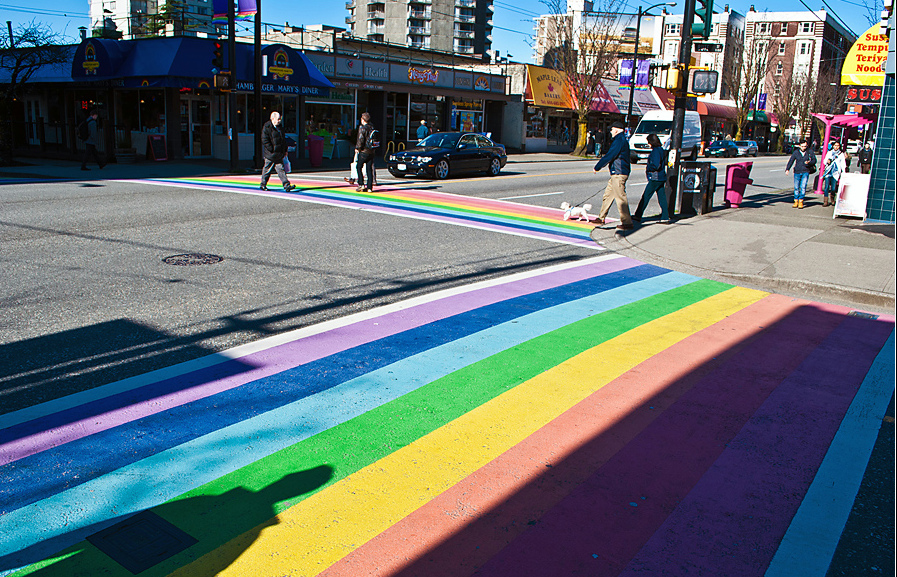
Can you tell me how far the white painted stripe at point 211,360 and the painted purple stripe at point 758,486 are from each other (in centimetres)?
365

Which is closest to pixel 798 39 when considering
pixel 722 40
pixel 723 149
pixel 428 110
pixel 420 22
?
pixel 722 40

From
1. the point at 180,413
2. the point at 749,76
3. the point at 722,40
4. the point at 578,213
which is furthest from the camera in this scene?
the point at 722,40

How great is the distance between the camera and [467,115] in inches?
1569

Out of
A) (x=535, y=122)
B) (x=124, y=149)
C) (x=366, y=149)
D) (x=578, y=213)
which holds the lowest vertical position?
(x=578, y=213)

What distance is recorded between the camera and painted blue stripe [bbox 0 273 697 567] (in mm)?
3334

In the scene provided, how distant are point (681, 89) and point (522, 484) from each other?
1147 centimetres

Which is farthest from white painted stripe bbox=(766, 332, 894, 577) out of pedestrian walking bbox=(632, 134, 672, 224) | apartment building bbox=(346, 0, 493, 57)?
apartment building bbox=(346, 0, 493, 57)

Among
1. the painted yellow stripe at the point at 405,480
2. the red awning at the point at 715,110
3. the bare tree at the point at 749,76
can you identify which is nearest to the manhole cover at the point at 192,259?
the painted yellow stripe at the point at 405,480

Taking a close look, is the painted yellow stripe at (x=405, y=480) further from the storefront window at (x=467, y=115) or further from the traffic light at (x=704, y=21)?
the storefront window at (x=467, y=115)

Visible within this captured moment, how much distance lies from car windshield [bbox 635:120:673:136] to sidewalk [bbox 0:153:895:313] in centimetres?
2127

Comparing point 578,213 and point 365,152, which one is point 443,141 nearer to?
point 365,152

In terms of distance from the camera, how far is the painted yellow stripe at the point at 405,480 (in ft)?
10.5

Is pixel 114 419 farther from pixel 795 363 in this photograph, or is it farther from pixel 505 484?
pixel 795 363

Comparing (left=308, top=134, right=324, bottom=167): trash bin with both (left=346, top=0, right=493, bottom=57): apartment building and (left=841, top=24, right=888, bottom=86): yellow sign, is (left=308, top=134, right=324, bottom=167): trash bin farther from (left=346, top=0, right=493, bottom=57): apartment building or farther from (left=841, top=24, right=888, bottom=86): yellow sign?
(left=346, top=0, right=493, bottom=57): apartment building
